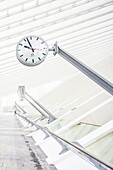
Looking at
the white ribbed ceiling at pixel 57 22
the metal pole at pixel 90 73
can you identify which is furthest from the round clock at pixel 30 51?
the white ribbed ceiling at pixel 57 22

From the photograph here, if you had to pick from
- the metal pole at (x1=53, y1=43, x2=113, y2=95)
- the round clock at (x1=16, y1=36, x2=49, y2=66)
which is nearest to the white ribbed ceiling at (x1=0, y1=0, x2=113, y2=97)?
the round clock at (x1=16, y1=36, x2=49, y2=66)

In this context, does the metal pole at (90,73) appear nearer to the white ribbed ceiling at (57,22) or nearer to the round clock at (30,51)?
the round clock at (30,51)

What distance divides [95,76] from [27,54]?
909mm

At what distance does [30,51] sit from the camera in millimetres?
2896

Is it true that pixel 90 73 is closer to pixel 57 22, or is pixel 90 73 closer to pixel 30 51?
pixel 30 51

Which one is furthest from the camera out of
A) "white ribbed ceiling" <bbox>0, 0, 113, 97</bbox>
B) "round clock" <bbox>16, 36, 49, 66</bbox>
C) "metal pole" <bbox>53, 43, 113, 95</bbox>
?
"white ribbed ceiling" <bbox>0, 0, 113, 97</bbox>

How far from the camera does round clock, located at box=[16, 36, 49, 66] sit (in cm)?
292

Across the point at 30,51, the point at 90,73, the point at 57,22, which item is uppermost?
the point at 57,22

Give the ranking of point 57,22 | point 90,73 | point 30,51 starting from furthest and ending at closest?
1. point 57,22
2. point 30,51
3. point 90,73

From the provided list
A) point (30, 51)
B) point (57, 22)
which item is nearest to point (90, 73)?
point (30, 51)

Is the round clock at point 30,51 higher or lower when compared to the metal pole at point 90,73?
higher

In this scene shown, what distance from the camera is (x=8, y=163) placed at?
4.16 meters

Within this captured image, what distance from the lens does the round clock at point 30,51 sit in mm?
2916

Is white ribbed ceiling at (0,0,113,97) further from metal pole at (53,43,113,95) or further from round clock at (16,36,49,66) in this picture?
metal pole at (53,43,113,95)
